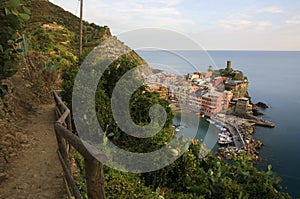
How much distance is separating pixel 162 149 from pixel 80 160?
1.52 m

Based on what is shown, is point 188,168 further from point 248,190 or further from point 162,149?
point 248,190

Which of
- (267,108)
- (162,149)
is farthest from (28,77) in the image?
(267,108)

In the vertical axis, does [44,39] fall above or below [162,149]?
above

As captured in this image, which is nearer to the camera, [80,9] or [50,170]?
[50,170]

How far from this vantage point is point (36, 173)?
2.59 metres

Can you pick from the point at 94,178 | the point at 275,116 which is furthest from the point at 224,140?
the point at 94,178

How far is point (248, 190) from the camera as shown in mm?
4430

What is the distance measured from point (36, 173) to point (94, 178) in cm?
193

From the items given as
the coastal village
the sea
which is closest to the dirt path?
the sea

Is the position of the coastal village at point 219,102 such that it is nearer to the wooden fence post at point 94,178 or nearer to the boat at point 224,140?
the boat at point 224,140

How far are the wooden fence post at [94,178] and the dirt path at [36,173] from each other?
1285 millimetres

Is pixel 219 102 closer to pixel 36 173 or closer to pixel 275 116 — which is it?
pixel 36 173

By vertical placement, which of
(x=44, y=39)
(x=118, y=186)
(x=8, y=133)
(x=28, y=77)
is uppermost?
(x=44, y=39)

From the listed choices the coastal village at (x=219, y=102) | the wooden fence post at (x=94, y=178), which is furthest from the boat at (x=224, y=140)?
the wooden fence post at (x=94, y=178)
